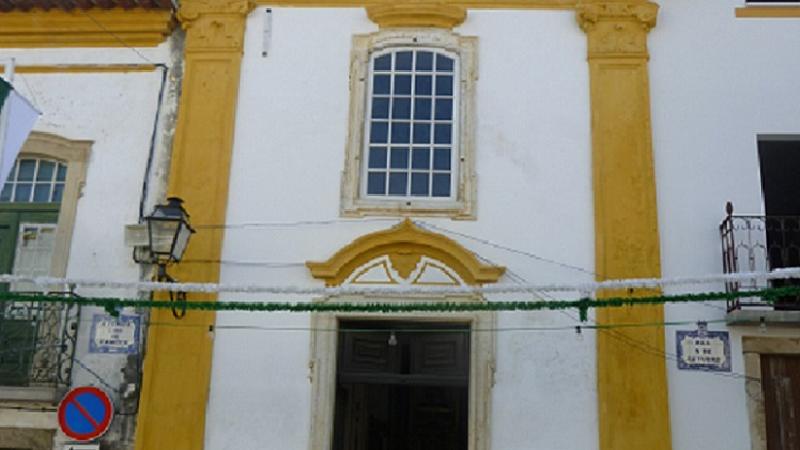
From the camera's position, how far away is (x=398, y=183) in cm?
836

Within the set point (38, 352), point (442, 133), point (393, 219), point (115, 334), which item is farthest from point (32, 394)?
point (442, 133)

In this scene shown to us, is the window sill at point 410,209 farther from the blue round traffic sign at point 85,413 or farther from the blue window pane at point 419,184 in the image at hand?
the blue round traffic sign at point 85,413

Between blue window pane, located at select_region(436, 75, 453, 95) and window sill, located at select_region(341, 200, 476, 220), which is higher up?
blue window pane, located at select_region(436, 75, 453, 95)

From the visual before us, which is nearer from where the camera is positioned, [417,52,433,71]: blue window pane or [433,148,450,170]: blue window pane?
[433,148,450,170]: blue window pane

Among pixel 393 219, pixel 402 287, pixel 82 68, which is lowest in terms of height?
pixel 402 287

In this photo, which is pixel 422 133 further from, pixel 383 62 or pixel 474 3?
pixel 474 3

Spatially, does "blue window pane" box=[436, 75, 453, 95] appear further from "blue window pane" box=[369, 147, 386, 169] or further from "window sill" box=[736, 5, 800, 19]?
"window sill" box=[736, 5, 800, 19]

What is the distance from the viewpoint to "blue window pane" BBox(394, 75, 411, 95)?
8.60 meters

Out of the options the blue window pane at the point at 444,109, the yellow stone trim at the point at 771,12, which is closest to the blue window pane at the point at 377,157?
the blue window pane at the point at 444,109

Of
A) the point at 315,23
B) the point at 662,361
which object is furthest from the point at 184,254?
the point at 662,361

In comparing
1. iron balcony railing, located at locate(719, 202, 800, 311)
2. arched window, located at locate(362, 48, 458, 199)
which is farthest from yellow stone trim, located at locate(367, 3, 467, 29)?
iron balcony railing, located at locate(719, 202, 800, 311)

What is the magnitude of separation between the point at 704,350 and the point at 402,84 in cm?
356

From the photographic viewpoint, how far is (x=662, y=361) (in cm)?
764

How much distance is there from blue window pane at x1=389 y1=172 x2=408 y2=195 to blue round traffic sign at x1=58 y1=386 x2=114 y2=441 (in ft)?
10.0
